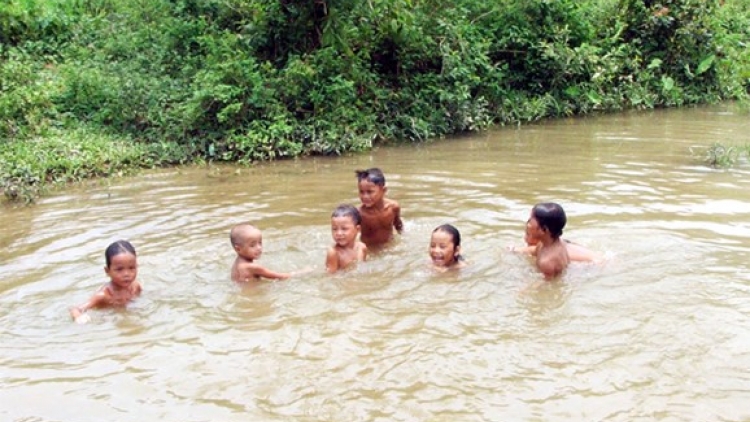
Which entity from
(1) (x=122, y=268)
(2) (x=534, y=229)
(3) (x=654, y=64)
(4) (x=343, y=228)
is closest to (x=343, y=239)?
(4) (x=343, y=228)

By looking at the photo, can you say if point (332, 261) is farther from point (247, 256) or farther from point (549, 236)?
point (549, 236)

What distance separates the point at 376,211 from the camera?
7.29 meters

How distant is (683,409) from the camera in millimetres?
4184

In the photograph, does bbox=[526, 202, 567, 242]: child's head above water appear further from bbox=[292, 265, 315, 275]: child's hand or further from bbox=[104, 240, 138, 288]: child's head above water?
bbox=[104, 240, 138, 288]: child's head above water

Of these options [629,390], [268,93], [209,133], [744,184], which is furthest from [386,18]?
[629,390]

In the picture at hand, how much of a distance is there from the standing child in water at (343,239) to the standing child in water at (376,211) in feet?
1.09

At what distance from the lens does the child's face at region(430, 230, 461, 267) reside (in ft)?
21.2

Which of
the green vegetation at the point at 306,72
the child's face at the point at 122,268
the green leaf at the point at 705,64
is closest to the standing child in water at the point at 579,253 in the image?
the child's face at the point at 122,268

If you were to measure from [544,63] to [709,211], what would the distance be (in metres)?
7.42

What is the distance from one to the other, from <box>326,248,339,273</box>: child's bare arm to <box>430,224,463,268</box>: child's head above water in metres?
0.80

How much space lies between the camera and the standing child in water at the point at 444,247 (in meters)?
6.48

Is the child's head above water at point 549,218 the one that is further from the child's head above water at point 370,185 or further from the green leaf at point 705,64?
the green leaf at point 705,64

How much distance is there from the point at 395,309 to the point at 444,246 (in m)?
0.89

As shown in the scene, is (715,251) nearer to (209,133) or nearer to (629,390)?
(629,390)
